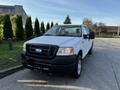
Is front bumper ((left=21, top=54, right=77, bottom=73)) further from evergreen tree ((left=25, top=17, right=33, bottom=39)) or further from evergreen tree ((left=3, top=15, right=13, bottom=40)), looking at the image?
evergreen tree ((left=25, top=17, right=33, bottom=39))

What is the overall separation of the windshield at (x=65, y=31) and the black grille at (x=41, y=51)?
1561 millimetres

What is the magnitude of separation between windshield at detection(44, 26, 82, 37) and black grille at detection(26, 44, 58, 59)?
1561 millimetres

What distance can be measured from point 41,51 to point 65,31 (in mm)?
2061

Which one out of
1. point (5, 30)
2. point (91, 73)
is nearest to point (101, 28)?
point (5, 30)

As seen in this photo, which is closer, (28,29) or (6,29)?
(6,29)

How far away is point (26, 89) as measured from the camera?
4.78 meters

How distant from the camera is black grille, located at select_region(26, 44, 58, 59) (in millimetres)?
5113

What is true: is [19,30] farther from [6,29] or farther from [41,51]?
[41,51]

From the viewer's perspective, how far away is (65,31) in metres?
7.03

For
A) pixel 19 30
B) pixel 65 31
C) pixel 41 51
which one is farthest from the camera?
pixel 19 30

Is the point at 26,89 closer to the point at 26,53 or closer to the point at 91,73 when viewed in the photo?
the point at 26,53

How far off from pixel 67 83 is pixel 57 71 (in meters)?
0.57

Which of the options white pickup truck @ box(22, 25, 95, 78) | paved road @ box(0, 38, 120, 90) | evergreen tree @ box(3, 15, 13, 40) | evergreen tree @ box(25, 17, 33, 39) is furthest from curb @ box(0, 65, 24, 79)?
evergreen tree @ box(25, 17, 33, 39)

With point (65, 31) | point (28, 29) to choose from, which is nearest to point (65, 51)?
point (65, 31)
